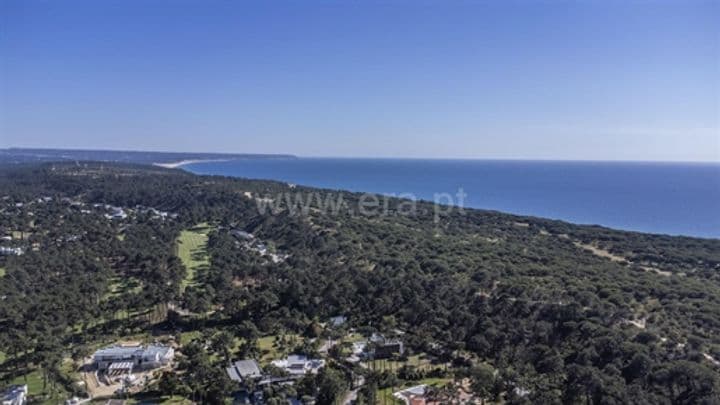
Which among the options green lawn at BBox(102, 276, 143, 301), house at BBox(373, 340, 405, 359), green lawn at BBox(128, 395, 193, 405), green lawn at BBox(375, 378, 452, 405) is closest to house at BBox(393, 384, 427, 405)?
green lawn at BBox(375, 378, 452, 405)

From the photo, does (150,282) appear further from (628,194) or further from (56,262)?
(628,194)

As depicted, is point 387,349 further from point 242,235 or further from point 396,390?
point 242,235

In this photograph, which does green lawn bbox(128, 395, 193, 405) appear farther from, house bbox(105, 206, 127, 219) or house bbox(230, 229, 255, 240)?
house bbox(105, 206, 127, 219)

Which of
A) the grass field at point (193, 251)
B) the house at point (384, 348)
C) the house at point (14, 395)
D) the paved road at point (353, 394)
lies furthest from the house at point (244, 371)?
the grass field at point (193, 251)

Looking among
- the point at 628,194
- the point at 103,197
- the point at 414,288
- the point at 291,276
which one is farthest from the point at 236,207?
the point at 628,194

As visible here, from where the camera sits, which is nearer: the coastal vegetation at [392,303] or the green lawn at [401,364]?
the coastal vegetation at [392,303]

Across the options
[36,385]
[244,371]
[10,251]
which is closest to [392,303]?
[244,371]

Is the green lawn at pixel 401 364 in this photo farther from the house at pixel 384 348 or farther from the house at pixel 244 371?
the house at pixel 244 371
